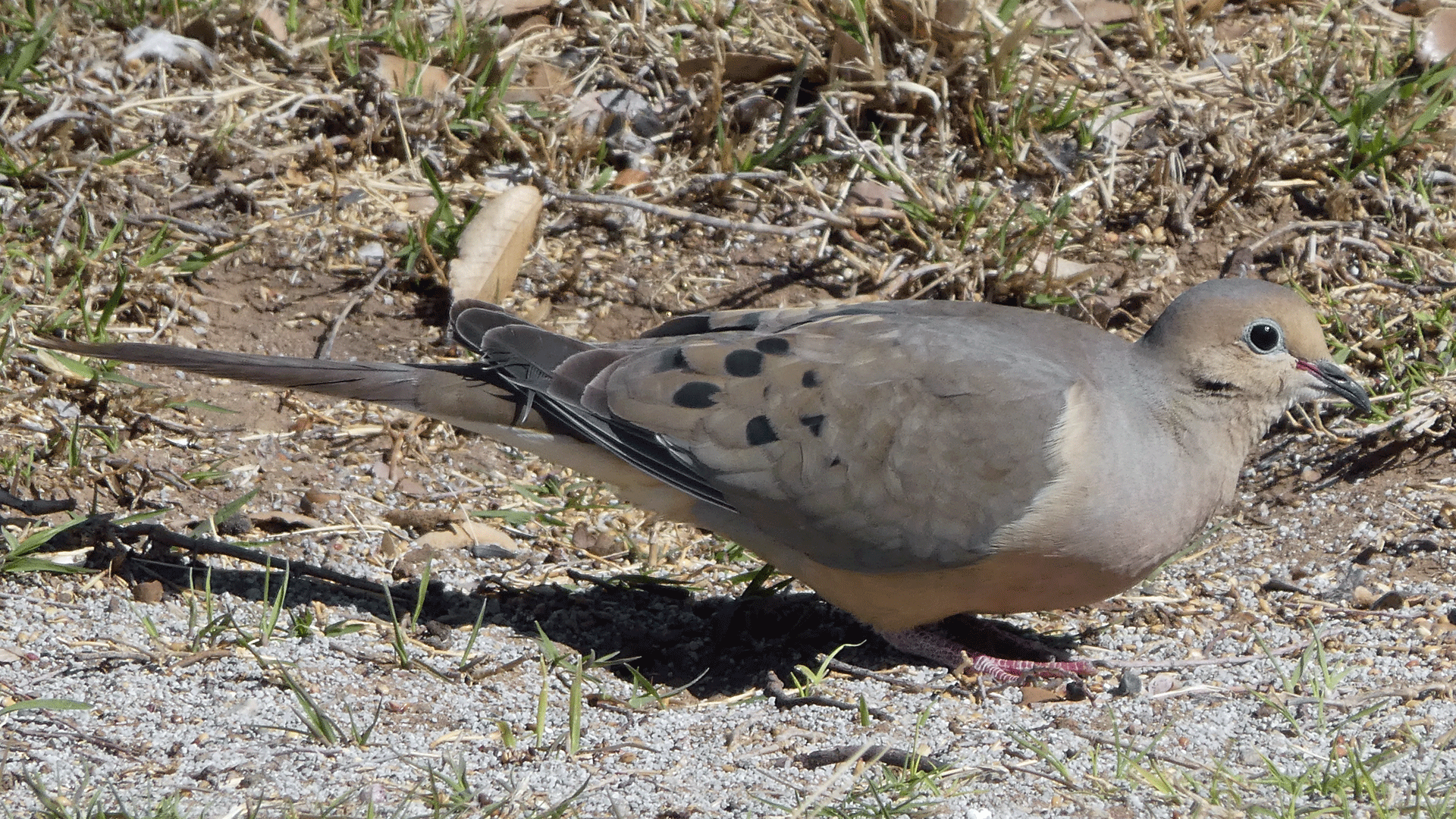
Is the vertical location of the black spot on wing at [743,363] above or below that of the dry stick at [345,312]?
above

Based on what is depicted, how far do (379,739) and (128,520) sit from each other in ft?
3.70

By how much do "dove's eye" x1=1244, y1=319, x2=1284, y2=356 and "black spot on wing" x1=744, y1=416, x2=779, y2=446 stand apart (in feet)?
3.80

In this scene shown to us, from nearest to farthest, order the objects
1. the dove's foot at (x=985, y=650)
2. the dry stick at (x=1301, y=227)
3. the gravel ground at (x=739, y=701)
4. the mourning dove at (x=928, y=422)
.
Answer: the gravel ground at (x=739, y=701), the mourning dove at (x=928, y=422), the dove's foot at (x=985, y=650), the dry stick at (x=1301, y=227)

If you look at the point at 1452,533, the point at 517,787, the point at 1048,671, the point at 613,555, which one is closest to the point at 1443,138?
the point at 1452,533

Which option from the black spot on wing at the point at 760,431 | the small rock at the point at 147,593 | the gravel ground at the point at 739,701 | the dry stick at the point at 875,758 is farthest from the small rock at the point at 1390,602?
the small rock at the point at 147,593

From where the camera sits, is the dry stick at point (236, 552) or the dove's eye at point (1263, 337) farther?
the dry stick at point (236, 552)

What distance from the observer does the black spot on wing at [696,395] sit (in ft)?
12.0

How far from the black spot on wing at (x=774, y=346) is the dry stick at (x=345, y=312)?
65.2 inches

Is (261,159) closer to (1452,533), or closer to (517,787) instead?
(517,787)

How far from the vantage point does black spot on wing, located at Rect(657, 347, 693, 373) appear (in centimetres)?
372

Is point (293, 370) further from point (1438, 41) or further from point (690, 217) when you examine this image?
point (1438, 41)

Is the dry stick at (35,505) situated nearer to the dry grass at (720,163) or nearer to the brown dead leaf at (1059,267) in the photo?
the dry grass at (720,163)

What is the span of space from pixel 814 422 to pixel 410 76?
2.64 metres

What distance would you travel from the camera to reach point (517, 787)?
2695 mm
